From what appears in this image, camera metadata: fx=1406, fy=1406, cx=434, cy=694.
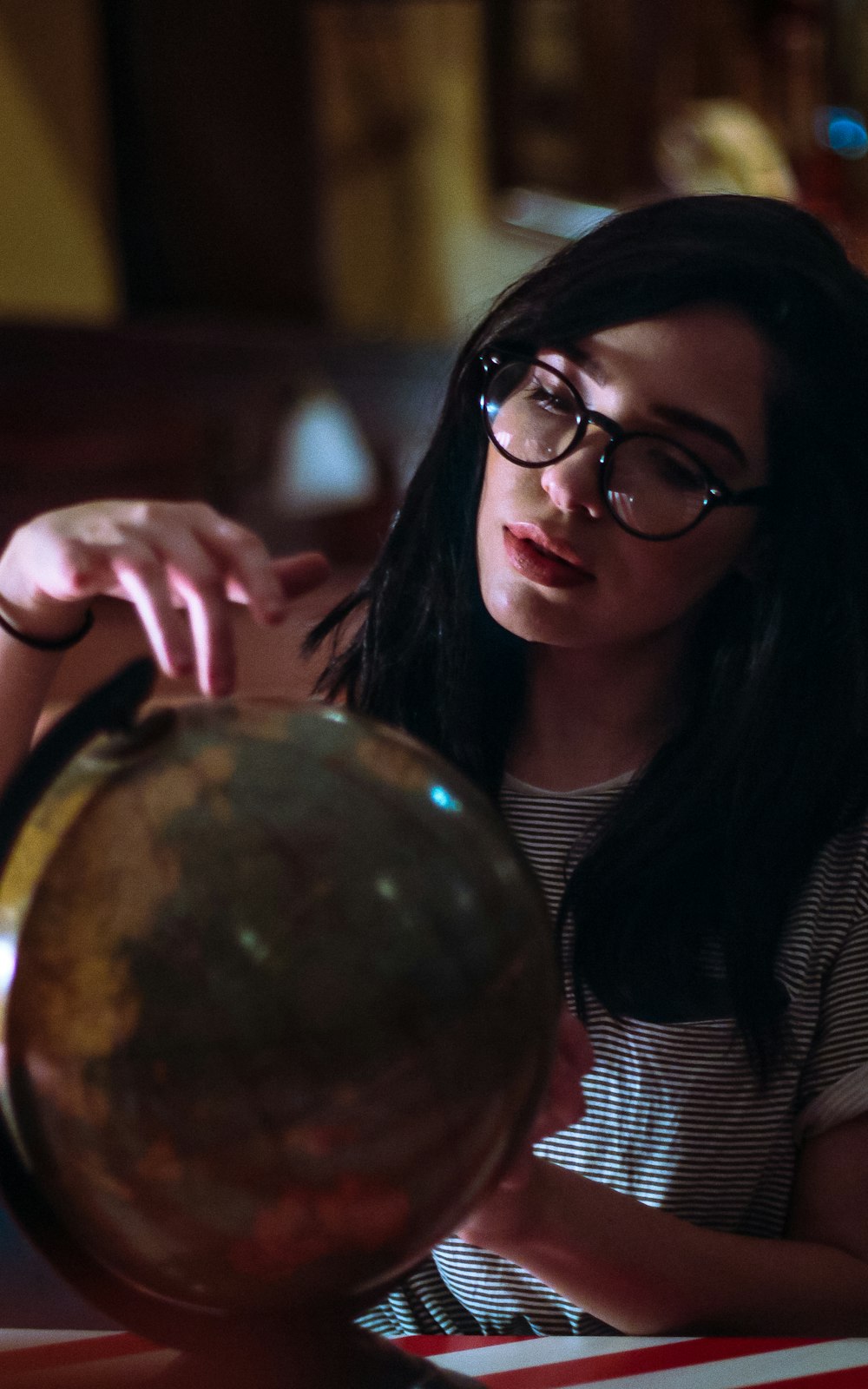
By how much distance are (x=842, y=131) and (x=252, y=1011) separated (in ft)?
16.3

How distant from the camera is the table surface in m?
0.72

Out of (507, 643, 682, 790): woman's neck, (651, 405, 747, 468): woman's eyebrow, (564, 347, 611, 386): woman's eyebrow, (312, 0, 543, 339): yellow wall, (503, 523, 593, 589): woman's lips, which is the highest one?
(564, 347, 611, 386): woman's eyebrow

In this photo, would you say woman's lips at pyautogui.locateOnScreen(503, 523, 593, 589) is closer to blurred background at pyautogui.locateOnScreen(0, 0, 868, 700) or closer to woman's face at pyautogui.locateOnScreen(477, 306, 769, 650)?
woman's face at pyautogui.locateOnScreen(477, 306, 769, 650)

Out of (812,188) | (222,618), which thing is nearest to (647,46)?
(812,188)

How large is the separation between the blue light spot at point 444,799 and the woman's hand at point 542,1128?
14 centimetres

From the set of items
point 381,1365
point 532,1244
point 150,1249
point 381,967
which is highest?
point 381,967

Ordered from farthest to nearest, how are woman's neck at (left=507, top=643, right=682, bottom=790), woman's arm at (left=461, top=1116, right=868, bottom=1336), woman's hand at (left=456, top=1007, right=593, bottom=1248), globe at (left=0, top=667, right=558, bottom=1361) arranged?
woman's neck at (left=507, top=643, right=682, bottom=790) < woman's arm at (left=461, top=1116, right=868, bottom=1336) < woman's hand at (left=456, top=1007, right=593, bottom=1248) < globe at (left=0, top=667, right=558, bottom=1361)

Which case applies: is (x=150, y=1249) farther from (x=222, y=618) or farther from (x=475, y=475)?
(x=475, y=475)

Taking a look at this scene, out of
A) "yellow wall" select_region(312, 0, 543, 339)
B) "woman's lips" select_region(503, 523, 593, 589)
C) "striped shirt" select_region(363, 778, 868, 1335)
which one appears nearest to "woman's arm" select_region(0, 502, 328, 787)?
"woman's lips" select_region(503, 523, 593, 589)

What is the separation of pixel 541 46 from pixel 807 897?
3.87 metres

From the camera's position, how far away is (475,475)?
111cm

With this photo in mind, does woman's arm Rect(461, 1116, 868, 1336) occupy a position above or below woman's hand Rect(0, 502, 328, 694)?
below

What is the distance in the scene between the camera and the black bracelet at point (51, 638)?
958 mm

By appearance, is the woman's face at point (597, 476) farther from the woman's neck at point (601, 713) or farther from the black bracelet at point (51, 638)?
the black bracelet at point (51, 638)
